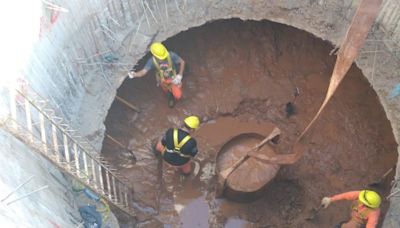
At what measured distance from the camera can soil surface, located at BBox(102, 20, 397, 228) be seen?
9062mm

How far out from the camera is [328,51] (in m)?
9.83

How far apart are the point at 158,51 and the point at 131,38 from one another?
0.86m

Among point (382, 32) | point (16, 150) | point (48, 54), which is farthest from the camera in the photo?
point (382, 32)

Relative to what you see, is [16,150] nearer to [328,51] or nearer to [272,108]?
[272,108]

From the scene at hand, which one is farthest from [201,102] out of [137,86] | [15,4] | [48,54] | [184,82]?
[15,4]

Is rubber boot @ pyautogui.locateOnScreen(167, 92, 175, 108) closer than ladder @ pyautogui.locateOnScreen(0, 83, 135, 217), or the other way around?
ladder @ pyautogui.locateOnScreen(0, 83, 135, 217)

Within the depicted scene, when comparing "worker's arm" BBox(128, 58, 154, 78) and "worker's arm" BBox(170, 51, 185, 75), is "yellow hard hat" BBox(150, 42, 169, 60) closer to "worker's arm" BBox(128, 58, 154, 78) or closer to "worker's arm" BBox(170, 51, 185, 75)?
"worker's arm" BBox(128, 58, 154, 78)

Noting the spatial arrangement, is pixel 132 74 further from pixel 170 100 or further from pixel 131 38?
pixel 170 100

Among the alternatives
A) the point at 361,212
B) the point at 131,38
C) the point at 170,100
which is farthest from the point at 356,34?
the point at 170,100

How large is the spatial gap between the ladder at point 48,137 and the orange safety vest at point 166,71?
223 centimetres

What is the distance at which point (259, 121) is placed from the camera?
10094 mm

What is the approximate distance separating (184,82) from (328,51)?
337cm

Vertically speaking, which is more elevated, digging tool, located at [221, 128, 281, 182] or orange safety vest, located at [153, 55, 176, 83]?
orange safety vest, located at [153, 55, 176, 83]

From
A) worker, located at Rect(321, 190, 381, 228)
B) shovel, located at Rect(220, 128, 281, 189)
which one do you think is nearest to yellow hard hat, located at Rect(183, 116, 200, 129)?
shovel, located at Rect(220, 128, 281, 189)
